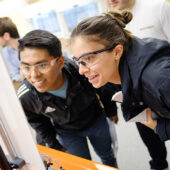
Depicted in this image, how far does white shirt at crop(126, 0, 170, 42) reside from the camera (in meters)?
1.46

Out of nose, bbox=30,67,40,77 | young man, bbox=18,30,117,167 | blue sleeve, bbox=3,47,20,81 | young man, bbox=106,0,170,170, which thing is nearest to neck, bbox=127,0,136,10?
young man, bbox=106,0,170,170

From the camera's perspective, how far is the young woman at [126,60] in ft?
2.49

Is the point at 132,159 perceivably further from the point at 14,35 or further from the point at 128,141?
the point at 14,35

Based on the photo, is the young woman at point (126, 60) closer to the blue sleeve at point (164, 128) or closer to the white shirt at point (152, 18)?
the blue sleeve at point (164, 128)

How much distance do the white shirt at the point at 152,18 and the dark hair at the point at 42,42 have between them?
35.3 inches

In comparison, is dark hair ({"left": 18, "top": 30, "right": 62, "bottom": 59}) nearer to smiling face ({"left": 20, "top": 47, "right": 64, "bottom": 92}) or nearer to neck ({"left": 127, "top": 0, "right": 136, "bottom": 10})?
smiling face ({"left": 20, "top": 47, "right": 64, "bottom": 92})

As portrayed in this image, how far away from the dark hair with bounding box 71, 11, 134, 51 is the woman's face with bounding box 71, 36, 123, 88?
0.03 meters

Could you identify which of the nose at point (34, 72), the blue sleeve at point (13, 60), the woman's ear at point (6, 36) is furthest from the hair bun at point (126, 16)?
the blue sleeve at point (13, 60)

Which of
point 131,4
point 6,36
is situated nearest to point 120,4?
point 131,4

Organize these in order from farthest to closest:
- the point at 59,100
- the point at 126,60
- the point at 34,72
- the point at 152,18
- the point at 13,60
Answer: the point at 13,60 → the point at 152,18 → the point at 59,100 → the point at 34,72 → the point at 126,60

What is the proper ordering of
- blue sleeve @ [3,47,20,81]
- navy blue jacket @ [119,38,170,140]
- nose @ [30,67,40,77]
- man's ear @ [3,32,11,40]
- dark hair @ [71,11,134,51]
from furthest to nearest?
blue sleeve @ [3,47,20,81]
man's ear @ [3,32,11,40]
nose @ [30,67,40,77]
dark hair @ [71,11,134,51]
navy blue jacket @ [119,38,170,140]

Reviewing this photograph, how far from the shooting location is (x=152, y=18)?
150 centimetres

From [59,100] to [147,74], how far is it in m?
0.56

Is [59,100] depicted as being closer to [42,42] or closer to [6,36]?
[42,42]
